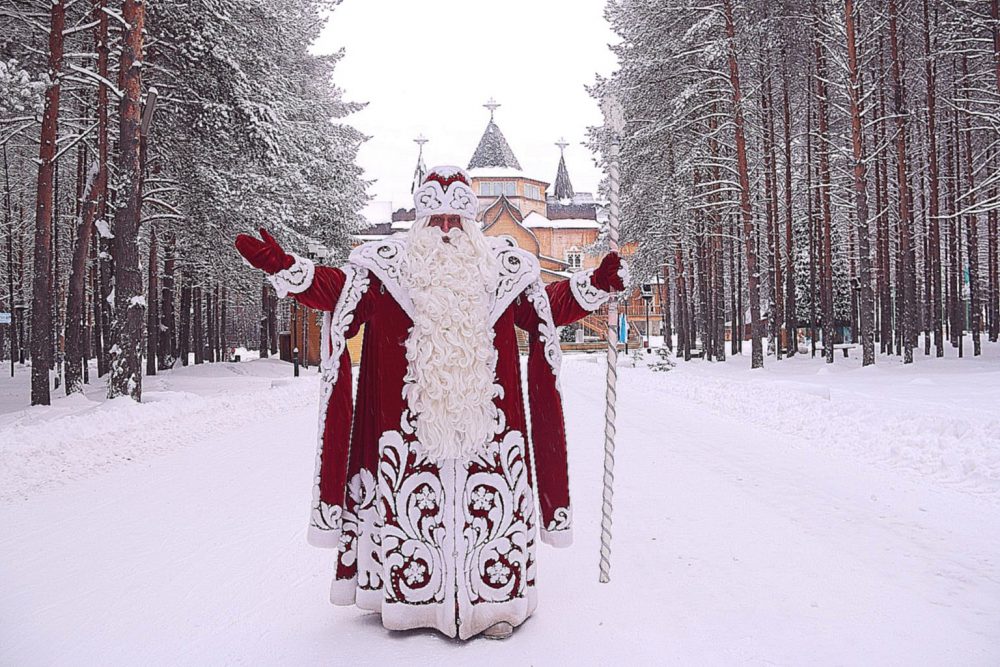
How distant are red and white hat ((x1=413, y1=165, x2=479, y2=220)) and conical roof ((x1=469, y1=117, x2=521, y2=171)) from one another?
201 feet

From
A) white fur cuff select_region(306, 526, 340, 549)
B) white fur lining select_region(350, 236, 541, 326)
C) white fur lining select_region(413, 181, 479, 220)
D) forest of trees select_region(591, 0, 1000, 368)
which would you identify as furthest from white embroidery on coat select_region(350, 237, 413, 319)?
forest of trees select_region(591, 0, 1000, 368)

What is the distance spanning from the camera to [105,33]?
14523 millimetres

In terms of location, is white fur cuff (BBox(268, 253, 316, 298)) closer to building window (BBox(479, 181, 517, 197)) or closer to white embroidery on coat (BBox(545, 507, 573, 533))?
white embroidery on coat (BBox(545, 507, 573, 533))

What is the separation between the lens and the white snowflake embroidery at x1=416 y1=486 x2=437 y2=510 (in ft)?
11.4

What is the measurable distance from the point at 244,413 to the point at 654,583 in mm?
11380

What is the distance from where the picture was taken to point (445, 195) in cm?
369

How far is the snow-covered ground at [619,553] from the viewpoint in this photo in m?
3.27

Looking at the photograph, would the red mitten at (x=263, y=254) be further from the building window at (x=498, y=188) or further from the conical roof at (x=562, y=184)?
the conical roof at (x=562, y=184)

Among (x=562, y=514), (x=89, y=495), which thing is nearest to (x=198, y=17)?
(x=89, y=495)

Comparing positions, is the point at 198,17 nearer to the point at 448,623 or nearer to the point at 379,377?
the point at 379,377

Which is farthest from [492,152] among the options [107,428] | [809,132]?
[107,428]

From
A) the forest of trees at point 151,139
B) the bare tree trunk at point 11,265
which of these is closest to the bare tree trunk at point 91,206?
the forest of trees at point 151,139

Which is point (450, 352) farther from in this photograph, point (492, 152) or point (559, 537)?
point (492, 152)

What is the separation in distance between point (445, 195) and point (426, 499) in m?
1.59
